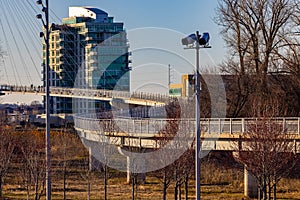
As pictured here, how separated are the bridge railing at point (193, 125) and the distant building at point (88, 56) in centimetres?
5758

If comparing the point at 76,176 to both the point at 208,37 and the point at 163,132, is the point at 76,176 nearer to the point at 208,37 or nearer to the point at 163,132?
the point at 163,132

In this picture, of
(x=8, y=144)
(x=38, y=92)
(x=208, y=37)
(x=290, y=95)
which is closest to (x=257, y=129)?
(x=208, y=37)

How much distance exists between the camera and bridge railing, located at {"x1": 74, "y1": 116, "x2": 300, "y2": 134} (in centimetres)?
2414

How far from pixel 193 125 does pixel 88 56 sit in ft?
228

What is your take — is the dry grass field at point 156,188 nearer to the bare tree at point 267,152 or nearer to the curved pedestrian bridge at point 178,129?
the curved pedestrian bridge at point 178,129

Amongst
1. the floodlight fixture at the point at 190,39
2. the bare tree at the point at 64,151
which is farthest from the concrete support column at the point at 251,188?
the floodlight fixture at the point at 190,39

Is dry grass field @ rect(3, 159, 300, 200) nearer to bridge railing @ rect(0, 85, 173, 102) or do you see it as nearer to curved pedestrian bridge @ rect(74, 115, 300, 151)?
curved pedestrian bridge @ rect(74, 115, 300, 151)

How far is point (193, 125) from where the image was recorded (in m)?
23.2

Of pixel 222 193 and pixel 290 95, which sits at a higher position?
pixel 290 95

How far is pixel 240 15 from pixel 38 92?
2070 inches

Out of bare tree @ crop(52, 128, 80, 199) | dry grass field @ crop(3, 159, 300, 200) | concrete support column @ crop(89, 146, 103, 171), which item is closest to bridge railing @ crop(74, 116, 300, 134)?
concrete support column @ crop(89, 146, 103, 171)

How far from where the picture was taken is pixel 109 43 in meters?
92.0

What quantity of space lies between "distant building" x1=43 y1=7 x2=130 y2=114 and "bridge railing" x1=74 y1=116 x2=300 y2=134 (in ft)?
189

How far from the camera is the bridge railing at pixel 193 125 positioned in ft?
79.2
